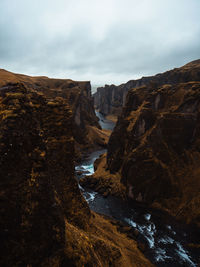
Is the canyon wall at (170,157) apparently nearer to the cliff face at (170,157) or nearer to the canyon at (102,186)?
the cliff face at (170,157)

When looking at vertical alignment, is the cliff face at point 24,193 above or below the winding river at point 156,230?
above

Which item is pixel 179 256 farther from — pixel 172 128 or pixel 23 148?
pixel 23 148

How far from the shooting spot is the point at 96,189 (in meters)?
37.4

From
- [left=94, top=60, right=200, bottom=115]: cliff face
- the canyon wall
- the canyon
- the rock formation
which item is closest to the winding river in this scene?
the canyon

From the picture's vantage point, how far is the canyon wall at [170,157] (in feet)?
93.7

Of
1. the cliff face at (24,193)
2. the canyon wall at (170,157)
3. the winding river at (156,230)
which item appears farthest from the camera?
the canyon wall at (170,157)

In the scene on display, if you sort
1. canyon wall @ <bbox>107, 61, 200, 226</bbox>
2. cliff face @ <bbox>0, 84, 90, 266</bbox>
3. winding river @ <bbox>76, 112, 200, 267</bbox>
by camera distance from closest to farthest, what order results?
1. cliff face @ <bbox>0, 84, 90, 266</bbox>
2. winding river @ <bbox>76, 112, 200, 267</bbox>
3. canyon wall @ <bbox>107, 61, 200, 226</bbox>

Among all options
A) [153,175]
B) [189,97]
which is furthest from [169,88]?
[153,175]

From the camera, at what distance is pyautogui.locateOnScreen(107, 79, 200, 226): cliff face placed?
28594 mm

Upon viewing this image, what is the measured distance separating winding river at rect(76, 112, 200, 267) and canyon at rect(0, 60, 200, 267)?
0.15 meters

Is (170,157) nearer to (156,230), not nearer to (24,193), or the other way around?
(156,230)

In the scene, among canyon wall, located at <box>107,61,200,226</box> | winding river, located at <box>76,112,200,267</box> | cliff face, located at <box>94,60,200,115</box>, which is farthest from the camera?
cliff face, located at <box>94,60,200,115</box>

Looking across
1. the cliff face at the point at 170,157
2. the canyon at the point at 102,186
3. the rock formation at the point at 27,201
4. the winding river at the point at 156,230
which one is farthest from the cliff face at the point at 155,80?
the rock formation at the point at 27,201

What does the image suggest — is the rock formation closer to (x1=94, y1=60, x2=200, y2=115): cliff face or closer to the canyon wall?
the canyon wall
